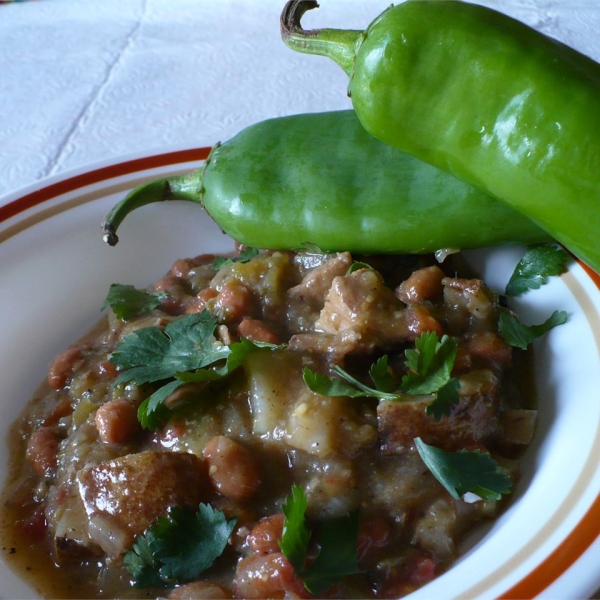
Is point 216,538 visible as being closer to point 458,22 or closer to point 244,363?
point 244,363

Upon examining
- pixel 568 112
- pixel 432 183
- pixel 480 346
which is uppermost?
pixel 568 112

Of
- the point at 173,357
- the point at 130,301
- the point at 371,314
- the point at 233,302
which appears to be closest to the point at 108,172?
the point at 130,301

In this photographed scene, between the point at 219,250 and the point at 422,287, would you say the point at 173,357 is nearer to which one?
the point at 422,287

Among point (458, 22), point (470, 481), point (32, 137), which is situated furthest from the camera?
point (32, 137)

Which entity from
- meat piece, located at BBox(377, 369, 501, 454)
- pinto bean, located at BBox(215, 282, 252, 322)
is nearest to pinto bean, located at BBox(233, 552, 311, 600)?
meat piece, located at BBox(377, 369, 501, 454)

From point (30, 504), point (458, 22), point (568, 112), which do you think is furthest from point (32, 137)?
point (568, 112)

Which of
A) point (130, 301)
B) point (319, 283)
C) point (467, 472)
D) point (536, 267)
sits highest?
point (536, 267)
